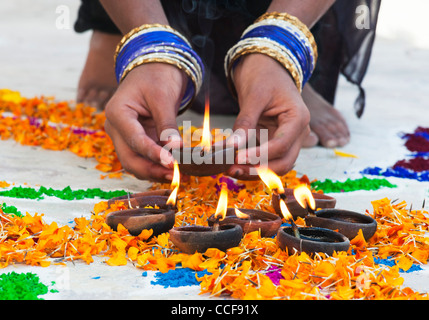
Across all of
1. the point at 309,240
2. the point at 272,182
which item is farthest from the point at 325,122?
the point at 309,240

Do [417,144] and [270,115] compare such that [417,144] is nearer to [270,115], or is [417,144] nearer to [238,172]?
[270,115]

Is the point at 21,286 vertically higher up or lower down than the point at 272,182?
lower down

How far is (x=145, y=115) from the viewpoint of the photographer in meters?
1.62

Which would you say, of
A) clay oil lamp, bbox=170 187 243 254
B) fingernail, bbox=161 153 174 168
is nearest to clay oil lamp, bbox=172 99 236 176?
fingernail, bbox=161 153 174 168

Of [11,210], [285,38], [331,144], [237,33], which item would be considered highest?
[285,38]

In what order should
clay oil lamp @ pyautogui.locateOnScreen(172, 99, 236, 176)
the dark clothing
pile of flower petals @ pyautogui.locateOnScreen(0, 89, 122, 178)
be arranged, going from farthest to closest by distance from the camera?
the dark clothing
pile of flower petals @ pyautogui.locateOnScreen(0, 89, 122, 178)
clay oil lamp @ pyautogui.locateOnScreen(172, 99, 236, 176)

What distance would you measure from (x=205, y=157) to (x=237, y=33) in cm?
129

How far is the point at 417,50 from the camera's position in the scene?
19.5 feet

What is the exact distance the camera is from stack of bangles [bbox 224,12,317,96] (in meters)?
1.69

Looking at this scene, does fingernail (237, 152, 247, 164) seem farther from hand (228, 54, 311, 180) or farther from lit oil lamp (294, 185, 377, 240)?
lit oil lamp (294, 185, 377, 240)

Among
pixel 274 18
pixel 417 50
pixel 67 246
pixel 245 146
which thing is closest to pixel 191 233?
pixel 67 246

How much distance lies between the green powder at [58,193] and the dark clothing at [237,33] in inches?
37.2

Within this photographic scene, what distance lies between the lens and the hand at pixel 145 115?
1501mm

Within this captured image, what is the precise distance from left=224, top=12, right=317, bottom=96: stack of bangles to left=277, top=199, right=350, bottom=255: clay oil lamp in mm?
658
